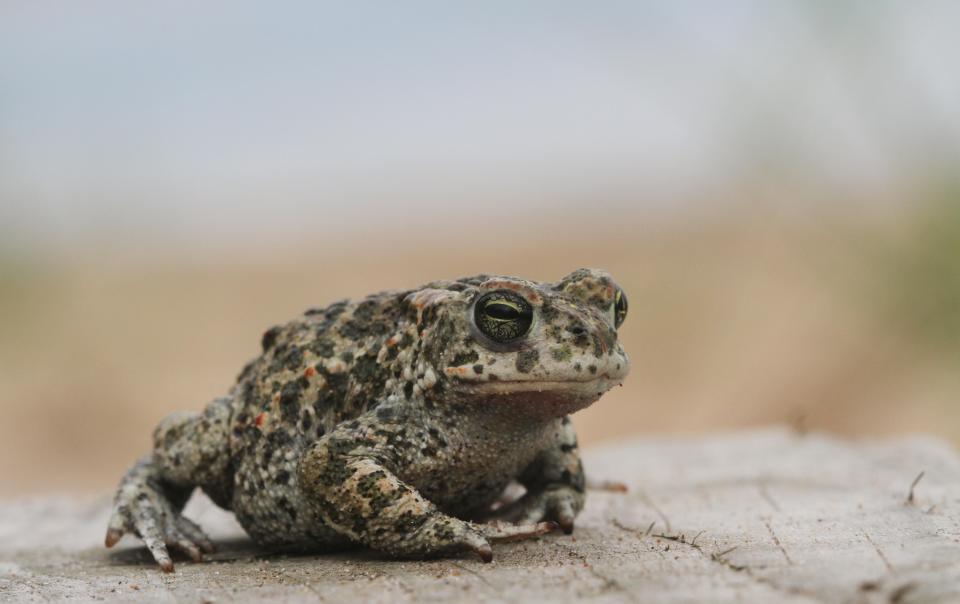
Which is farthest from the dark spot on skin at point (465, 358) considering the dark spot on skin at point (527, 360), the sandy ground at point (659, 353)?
the sandy ground at point (659, 353)

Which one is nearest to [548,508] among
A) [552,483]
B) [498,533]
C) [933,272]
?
[552,483]

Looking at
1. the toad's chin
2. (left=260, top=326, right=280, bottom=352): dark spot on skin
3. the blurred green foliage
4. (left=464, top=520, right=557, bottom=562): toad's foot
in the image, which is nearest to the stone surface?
(left=464, top=520, right=557, bottom=562): toad's foot

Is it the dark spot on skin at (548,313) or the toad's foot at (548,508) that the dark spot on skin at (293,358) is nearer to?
the toad's foot at (548,508)

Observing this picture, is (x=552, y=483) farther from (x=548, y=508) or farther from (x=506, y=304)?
(x=506, y=304)

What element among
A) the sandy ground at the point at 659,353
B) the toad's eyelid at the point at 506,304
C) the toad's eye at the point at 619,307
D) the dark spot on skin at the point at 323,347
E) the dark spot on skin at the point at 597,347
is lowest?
the sandy ground at the point at 659,353

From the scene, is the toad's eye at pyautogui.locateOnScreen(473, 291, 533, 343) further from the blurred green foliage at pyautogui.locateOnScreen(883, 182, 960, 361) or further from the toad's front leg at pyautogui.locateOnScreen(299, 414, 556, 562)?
the blurred green foliage at pyautogui.locateOnScreen(883, 182, 960, 361)

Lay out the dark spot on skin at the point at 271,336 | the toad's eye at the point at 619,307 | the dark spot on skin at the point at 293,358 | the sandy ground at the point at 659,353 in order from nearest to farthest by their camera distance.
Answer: the toad's eye at the point at 619,307
the dark spot on skin at the point at 293,358
the dark spot on skin at the point at 271,336
the sandy ground at the point at 659,353

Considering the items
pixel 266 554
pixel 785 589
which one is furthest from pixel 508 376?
pixel 266 554
